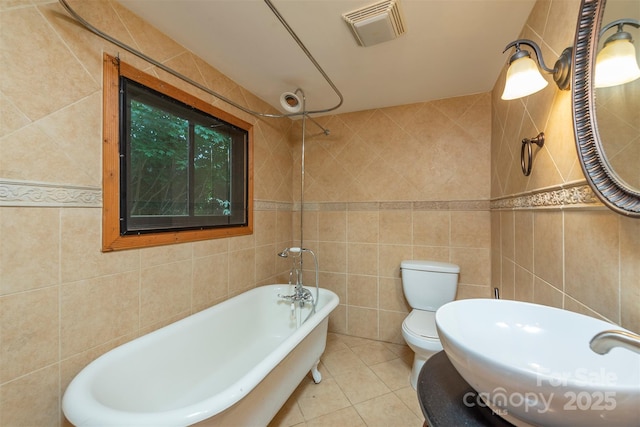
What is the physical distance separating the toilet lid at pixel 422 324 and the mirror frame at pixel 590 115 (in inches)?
43.5

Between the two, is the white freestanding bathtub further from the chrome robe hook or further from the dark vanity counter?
the chrome robe hook

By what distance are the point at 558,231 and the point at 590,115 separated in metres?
0.46

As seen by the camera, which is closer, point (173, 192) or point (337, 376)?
point (173, 192)

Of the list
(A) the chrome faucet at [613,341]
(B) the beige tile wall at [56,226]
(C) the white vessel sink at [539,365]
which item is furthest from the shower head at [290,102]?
(A) the chrome faucet at [613,341]

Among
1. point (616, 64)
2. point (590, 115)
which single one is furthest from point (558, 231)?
point (616, 64)

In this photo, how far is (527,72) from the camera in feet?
3.33

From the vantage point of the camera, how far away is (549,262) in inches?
42.6

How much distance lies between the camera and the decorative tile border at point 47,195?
3.06ft

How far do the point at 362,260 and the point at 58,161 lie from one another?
2.16 metres

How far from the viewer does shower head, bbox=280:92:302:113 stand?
1.87m

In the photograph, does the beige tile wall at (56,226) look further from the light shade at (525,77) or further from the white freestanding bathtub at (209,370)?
the light shade at (525,77)

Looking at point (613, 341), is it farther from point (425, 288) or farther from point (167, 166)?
point (167, 166)

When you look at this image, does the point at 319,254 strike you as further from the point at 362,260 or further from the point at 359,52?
the point at 359,52

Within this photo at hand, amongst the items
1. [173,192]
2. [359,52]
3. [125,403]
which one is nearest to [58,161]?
[173,192]
